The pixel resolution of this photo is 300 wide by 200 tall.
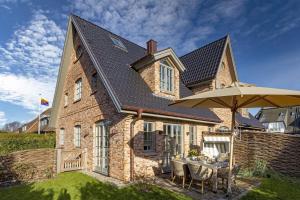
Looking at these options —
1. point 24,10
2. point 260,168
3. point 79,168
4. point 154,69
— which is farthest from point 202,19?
point 79,168

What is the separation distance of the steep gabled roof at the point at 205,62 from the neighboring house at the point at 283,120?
126ft

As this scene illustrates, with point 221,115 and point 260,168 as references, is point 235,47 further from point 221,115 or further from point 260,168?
point 260,168

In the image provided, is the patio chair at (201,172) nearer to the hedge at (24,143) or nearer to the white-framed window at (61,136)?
the white-framed window at (61,136)

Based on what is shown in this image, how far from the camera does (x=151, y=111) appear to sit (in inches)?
360

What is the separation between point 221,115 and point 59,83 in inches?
449

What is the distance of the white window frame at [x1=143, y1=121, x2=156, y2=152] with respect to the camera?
975 centimetres

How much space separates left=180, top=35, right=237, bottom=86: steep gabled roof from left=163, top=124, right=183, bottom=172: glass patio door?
5.39 meters

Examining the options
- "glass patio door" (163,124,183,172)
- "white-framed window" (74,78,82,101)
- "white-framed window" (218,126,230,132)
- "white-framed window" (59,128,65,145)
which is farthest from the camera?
"white-framed window" (59,128,65,145)

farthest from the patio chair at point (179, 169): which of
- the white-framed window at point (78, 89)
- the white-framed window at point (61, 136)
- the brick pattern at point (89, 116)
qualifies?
the white-framed window at point (61, 136)

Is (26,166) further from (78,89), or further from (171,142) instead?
(171,142)

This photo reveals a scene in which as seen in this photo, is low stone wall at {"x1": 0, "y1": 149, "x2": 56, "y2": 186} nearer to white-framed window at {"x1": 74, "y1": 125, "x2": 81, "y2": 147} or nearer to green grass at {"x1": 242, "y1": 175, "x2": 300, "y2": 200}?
white-framed window at {"x1": 74, "y1": 125, "x2": 81, "y2": 147}

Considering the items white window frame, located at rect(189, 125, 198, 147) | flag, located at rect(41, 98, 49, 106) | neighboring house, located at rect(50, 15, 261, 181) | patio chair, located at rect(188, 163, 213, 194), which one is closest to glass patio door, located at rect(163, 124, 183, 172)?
neighboring house, located at rect(50, 15, 261, 181)

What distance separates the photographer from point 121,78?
10469 millimetres

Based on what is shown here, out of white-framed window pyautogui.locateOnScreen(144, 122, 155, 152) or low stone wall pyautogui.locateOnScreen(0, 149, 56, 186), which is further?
white-framed window pyautogui.locateOnScreen(144, 122, 155, 152)
